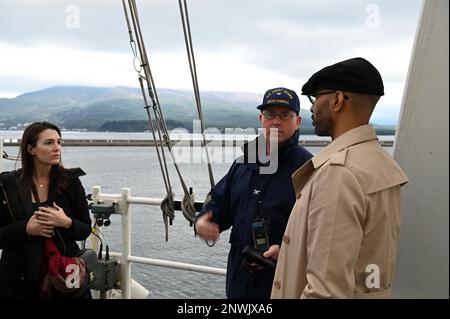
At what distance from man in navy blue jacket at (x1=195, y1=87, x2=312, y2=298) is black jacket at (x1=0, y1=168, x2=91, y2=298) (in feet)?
2.78

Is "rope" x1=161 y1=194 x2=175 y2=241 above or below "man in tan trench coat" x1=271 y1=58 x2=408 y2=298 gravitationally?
below

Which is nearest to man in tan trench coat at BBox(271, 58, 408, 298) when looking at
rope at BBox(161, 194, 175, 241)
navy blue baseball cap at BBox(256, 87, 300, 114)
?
navy blue baseball cap at BBox(256, 87, 300, 114)

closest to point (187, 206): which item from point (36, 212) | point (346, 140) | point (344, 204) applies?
point (36, 212)

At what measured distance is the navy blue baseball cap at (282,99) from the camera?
2252 mm

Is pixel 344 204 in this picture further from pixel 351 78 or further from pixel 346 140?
pixel 351 78

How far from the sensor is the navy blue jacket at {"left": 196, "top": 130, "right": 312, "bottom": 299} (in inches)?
82.4

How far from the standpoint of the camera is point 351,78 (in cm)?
140

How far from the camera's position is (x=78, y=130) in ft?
197

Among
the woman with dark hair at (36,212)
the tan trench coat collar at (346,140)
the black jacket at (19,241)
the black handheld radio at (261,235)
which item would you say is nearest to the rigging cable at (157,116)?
the woman with dark hair at (36,212)

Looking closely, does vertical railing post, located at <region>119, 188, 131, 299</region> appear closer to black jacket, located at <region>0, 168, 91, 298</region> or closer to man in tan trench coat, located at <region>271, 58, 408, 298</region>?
black jacket, located at <region>0, 168, 91, 298</region>

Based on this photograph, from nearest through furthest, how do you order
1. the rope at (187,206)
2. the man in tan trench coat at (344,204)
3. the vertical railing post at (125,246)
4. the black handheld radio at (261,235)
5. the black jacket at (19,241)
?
the man in tan trench coat at (344,204) → the black handheld radio at (261,235) → the black jacket at (19,241) → the rope at (187,206) → the vertical railing post at (125,246)

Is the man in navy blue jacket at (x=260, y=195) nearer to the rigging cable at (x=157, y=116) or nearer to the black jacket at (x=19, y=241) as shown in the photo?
the rigging cable at (x=157, y=116)

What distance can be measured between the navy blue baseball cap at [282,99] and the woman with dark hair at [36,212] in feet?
4.14
